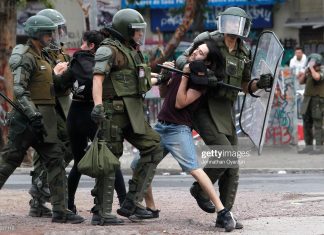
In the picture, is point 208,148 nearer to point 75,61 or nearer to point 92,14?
point 75,61

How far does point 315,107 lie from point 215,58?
10.9 m

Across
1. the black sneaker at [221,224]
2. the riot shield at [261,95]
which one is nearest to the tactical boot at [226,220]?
the black sneaker at [221,224]

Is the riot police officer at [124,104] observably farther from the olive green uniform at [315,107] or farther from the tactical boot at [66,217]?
the olive green uniform at [315,107]

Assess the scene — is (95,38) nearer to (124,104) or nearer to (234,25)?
(124,104)

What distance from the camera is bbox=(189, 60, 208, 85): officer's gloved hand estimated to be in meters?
9.16

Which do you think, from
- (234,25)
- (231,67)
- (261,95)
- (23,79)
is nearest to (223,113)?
(231,67)

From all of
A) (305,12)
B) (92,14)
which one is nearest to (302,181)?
(92,14)

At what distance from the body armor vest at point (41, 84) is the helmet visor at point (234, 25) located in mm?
1630

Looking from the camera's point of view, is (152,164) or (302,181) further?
(302,181)

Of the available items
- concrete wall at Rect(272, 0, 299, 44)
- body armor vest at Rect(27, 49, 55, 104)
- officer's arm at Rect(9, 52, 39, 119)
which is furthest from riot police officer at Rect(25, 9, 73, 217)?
concrete wall at Rect(272, 0, 299, 44)

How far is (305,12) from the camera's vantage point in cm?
3294

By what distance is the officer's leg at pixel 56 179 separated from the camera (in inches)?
375

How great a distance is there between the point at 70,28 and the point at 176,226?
25610 mm

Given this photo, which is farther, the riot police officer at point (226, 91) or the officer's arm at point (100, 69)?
the riot police officer at point (226, 91)
